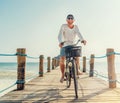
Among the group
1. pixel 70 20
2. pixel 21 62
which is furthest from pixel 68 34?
pixel 21 62

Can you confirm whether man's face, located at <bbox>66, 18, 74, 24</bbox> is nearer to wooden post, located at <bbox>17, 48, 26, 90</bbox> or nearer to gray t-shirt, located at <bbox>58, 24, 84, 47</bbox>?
gray t-shirt, located at <bbox>58, 24, 84, 47</bbox>

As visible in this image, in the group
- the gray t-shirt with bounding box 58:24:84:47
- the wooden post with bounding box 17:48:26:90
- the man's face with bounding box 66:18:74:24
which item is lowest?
the wooden post with bounding box 17:48:26:90

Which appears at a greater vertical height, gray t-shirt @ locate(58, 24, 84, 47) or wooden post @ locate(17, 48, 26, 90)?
gray t-shirt @ locate(58, 24, 84, 47)

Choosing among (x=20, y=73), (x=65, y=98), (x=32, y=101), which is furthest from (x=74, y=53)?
(x=20, y=73)

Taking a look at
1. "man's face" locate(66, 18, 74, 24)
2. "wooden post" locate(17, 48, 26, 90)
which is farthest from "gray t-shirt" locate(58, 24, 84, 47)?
"wooden post" locate(17, 48, 26, 90)

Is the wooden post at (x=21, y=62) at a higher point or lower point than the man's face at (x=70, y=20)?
lower

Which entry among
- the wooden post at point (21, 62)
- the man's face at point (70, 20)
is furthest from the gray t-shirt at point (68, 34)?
the wooden post at point (21, 62)

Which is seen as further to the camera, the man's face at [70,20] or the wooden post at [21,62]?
the wooden post at [21,62]

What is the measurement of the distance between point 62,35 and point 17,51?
1350 millimetres

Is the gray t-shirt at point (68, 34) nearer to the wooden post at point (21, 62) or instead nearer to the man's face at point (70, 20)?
the man's face at point (70, 20)

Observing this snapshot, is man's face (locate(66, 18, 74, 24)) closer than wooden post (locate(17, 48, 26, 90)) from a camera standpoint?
Yes

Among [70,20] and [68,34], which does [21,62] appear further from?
[70,20]

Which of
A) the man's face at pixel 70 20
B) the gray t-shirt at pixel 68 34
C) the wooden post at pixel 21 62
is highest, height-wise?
the man's face at pixel 70 20

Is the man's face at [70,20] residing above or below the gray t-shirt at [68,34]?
above
